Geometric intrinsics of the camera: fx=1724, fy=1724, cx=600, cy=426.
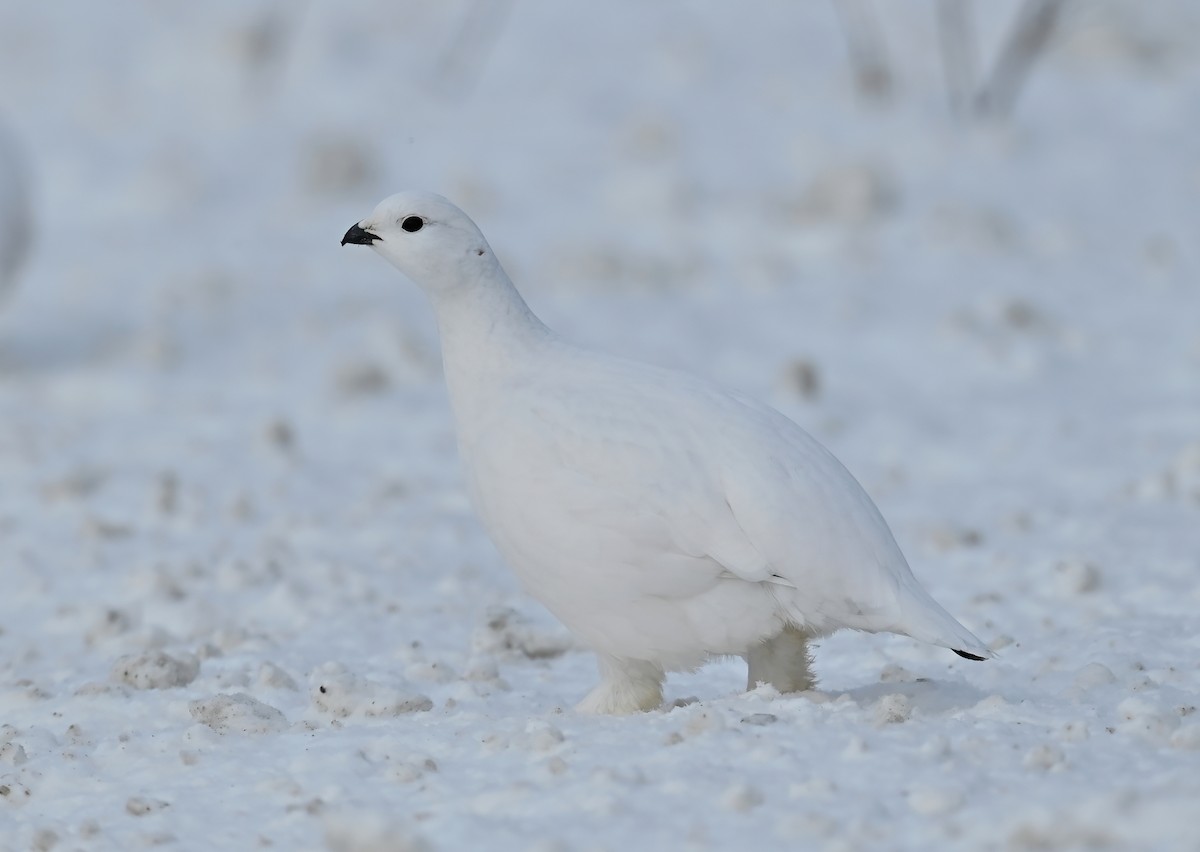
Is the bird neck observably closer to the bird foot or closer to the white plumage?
the bird foot

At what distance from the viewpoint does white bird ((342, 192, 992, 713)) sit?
10.3 ft

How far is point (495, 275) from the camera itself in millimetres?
3561

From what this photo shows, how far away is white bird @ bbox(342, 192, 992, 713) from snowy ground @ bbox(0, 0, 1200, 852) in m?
0.16

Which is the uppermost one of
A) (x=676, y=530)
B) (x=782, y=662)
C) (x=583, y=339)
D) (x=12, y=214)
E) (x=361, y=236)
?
(x=12, y=214)

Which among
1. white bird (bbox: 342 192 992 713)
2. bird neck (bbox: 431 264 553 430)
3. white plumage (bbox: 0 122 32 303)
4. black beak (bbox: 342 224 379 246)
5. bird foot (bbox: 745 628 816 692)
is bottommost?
bird foot (bbox: 745 628 816 692)

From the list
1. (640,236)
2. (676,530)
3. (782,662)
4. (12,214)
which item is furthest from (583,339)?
(676,530)

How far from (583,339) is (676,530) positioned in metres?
4.36

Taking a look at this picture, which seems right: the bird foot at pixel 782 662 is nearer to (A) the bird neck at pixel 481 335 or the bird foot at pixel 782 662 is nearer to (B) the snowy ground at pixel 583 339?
(B) the snowy ground at pixel 583 339

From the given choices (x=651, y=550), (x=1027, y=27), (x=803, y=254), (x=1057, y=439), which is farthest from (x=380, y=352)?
(x=1027, y=27)

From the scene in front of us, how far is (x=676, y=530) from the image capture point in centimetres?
312

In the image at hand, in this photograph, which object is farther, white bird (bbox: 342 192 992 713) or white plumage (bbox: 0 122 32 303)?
white plumage (bbox: 0 122 32 303)

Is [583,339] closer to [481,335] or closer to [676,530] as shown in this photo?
[481,335]

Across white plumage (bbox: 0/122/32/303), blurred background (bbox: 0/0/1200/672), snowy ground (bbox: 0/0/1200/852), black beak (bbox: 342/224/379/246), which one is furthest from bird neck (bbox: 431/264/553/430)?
white plumage (bbox: 0/122/32/303)

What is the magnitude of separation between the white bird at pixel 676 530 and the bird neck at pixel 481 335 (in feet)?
0.22
